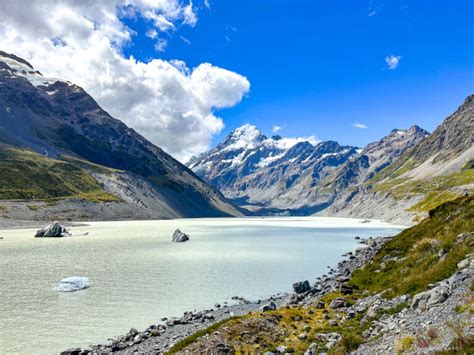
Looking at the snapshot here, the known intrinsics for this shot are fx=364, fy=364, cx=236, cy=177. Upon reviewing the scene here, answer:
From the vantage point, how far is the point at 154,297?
4188 cm

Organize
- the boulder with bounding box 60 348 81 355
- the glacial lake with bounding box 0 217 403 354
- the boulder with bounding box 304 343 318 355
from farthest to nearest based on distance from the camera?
the glacial lake with bounding box 0 217 403 354
the boulder with bounding box 60 348 81 355
the boulder with bounding box 304 343 318 355

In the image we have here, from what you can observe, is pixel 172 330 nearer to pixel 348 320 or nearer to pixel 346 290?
pixel 348 320

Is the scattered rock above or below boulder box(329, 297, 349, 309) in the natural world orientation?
below

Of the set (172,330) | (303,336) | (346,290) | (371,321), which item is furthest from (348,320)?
(172,330)

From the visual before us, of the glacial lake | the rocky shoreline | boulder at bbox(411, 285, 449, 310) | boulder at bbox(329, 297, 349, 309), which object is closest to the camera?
boulder at bbox(411, 285, 449, 310)

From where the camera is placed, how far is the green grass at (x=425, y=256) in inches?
901

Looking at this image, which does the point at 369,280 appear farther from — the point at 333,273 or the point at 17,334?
the point at 17,334

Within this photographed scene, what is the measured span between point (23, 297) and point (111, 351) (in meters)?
22.2

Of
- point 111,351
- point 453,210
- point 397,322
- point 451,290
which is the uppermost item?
point 453,210

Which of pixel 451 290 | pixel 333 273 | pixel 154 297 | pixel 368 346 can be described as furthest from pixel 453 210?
pixel 154 297

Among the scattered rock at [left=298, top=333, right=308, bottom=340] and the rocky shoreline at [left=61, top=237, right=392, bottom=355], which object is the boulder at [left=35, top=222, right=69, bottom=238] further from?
the scattered rock at [left=298, top=333, right=308, bottom=340]

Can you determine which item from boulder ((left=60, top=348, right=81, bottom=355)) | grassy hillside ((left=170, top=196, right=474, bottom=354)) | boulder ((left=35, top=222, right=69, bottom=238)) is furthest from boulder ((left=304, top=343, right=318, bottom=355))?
boulder ((left=35, top=222, right=69, bottom=238))

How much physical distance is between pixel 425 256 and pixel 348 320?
9.77 metres

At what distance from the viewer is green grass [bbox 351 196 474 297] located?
901 inches
